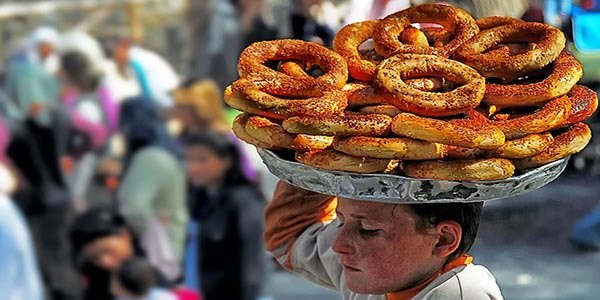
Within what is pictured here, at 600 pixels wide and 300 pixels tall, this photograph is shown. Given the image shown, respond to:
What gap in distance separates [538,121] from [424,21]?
41cm

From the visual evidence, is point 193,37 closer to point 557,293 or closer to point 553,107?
point 557,293

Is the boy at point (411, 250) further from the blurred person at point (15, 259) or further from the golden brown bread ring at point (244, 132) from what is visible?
the blurred person at point (15, 259)

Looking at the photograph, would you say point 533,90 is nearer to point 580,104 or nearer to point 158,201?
point 580,104

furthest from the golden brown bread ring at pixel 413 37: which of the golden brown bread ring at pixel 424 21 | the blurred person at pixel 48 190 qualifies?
the blurred person at pixel 48 190

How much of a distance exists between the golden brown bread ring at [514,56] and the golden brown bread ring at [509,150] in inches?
6.9

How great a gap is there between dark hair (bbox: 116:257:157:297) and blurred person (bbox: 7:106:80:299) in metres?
0.80

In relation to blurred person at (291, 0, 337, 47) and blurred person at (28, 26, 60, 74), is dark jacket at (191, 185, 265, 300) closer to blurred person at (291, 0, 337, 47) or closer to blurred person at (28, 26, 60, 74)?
blurred person at (291, 0, 337, 47)

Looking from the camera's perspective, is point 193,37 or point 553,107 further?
point 193,37

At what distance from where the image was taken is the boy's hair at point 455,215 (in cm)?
216

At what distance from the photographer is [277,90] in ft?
6.81

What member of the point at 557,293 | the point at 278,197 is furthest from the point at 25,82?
the point at 278,197

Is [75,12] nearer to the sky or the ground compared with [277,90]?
nearer to the ground

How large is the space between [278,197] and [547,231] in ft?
19.8

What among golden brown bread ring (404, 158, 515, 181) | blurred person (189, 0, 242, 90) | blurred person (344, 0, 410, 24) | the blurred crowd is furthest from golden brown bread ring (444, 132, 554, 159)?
blurred person (189, 0, 242, 90)
